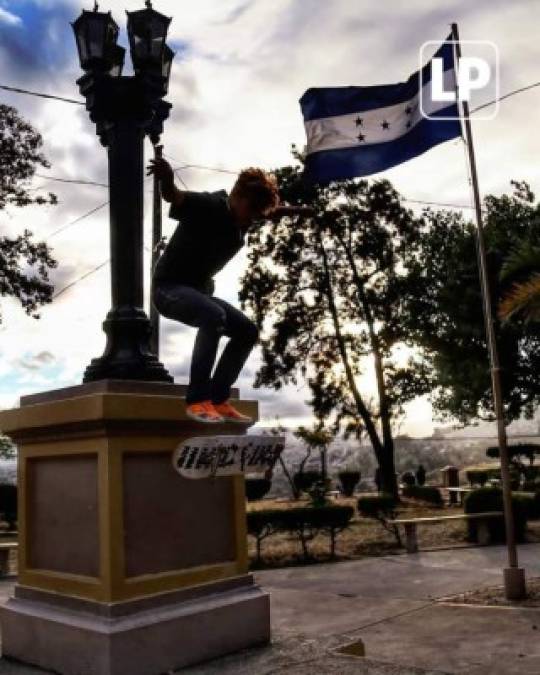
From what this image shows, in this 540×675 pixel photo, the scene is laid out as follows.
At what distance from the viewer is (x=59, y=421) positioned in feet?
15.1

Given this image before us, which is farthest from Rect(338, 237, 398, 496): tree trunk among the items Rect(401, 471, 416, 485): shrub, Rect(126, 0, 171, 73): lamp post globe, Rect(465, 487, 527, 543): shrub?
Rect(126, 0, 171, 73): lamp post globe

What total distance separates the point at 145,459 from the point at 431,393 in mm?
25412

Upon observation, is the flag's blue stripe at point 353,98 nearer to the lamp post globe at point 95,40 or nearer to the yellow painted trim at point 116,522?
the lamp post globe at point 95,40

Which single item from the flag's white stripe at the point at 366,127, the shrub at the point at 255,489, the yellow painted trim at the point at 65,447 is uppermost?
the flag's white stripe at the point at 366,127

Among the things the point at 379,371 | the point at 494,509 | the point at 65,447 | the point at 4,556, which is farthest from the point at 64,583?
the point at 379,371

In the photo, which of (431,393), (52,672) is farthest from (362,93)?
(431,393)

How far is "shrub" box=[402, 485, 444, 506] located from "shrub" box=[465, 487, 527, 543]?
29.8 ft

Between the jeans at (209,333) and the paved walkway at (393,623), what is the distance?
1681 millimetres

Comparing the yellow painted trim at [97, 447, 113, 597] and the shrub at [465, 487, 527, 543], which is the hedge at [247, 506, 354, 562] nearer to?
the shrub at [465, 487, 527, 543]

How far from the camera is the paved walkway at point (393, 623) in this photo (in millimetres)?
4371

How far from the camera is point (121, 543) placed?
4305 millimetres

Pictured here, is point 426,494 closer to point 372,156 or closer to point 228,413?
point 372,156

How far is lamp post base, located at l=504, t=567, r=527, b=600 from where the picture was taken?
819 centimetres

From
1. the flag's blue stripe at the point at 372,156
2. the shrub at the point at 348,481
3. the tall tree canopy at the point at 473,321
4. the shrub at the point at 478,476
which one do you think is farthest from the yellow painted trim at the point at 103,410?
the shrub at the point at 348,481
